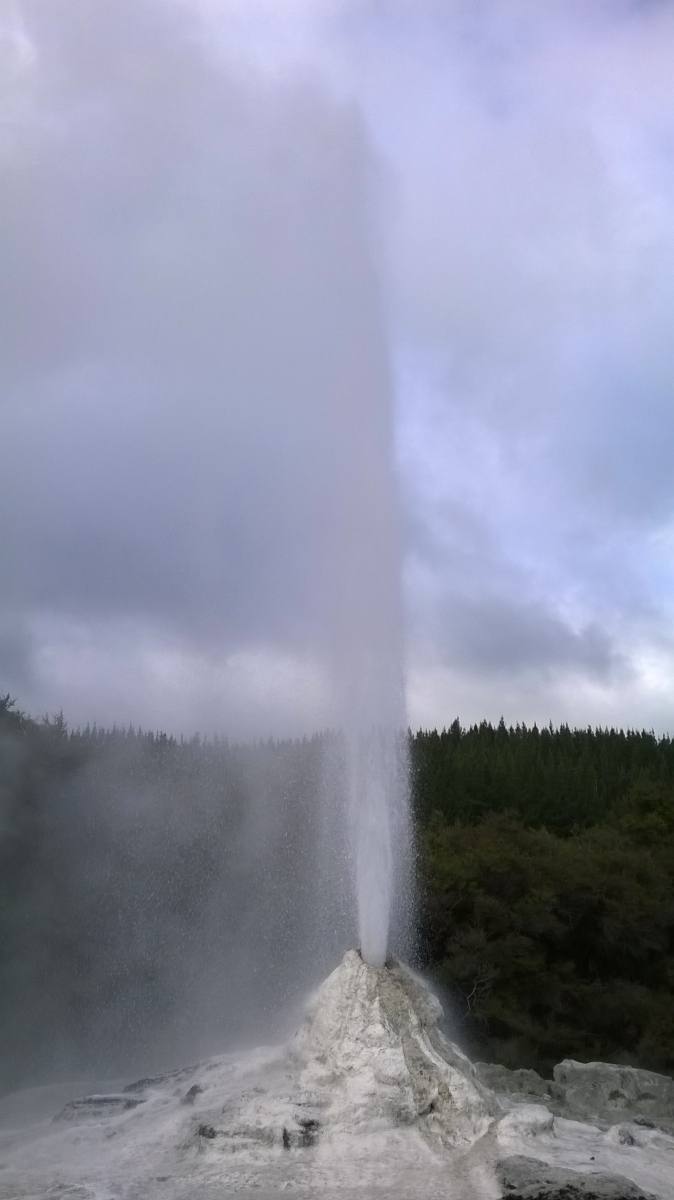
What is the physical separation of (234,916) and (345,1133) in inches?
474

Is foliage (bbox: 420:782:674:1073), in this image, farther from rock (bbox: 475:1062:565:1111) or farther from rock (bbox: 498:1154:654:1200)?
rock (bbox: 498:1154:654:1200)

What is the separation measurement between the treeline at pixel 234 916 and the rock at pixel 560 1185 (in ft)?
20.0

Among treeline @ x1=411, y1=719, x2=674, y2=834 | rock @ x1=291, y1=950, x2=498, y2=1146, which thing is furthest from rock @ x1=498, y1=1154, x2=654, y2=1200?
treeline @ x1=411, y1=719, x2=674, y2=834

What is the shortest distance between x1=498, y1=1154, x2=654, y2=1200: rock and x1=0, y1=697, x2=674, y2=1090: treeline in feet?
20.0

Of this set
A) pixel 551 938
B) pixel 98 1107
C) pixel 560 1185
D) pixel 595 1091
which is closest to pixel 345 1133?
pixel 560 1185

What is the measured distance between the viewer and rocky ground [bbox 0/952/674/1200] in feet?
19.7

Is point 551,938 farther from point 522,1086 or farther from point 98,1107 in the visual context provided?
point 98,1107

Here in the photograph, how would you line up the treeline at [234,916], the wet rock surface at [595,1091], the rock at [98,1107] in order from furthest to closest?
1. the treeline at [234,916]
2. the wet rock surface at [595,1091]
3. the rock at [98,1107]

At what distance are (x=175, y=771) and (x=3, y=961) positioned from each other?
225 inches

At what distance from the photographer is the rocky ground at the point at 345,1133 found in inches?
236

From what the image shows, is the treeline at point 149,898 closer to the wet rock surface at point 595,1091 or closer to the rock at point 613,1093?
the wet rock surface at point 595,1091

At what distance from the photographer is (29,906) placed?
1655 centimetres

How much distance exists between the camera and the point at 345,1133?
21.6ft

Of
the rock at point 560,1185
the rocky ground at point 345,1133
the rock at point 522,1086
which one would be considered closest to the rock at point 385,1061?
the rocky ground at point 345,1133
